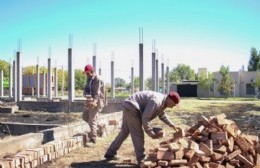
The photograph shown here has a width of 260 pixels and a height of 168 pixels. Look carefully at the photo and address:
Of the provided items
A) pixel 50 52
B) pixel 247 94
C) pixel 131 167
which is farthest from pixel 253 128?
pixel 247 94

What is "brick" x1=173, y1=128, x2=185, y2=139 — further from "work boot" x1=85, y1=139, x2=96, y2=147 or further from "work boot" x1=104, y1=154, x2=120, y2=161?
"work boot" x1=85, y1=139, x2=96, y2=147

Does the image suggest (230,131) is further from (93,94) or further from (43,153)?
(43,153)

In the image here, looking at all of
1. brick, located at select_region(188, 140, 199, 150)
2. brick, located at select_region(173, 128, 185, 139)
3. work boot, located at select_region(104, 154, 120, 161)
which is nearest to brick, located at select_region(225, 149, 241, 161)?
brick, located at select_region(188, 140, 199, 150)

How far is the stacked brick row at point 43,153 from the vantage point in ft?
16.4

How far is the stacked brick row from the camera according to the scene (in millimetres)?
4995

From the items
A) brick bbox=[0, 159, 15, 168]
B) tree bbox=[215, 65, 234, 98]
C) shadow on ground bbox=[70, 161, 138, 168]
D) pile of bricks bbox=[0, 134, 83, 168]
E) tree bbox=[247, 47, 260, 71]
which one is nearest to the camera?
brick bbox=[0, 159, 15, 168]

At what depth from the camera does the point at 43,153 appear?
589cm

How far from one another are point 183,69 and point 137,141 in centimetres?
8235

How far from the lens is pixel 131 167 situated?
18.8ft

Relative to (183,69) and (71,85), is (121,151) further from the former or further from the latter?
(183,69)

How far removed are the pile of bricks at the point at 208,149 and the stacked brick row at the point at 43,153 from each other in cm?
178

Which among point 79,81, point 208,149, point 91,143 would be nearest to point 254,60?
point 79,81

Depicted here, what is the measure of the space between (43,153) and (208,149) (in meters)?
2.73

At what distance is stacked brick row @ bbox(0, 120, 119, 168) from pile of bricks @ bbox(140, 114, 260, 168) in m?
1.78
